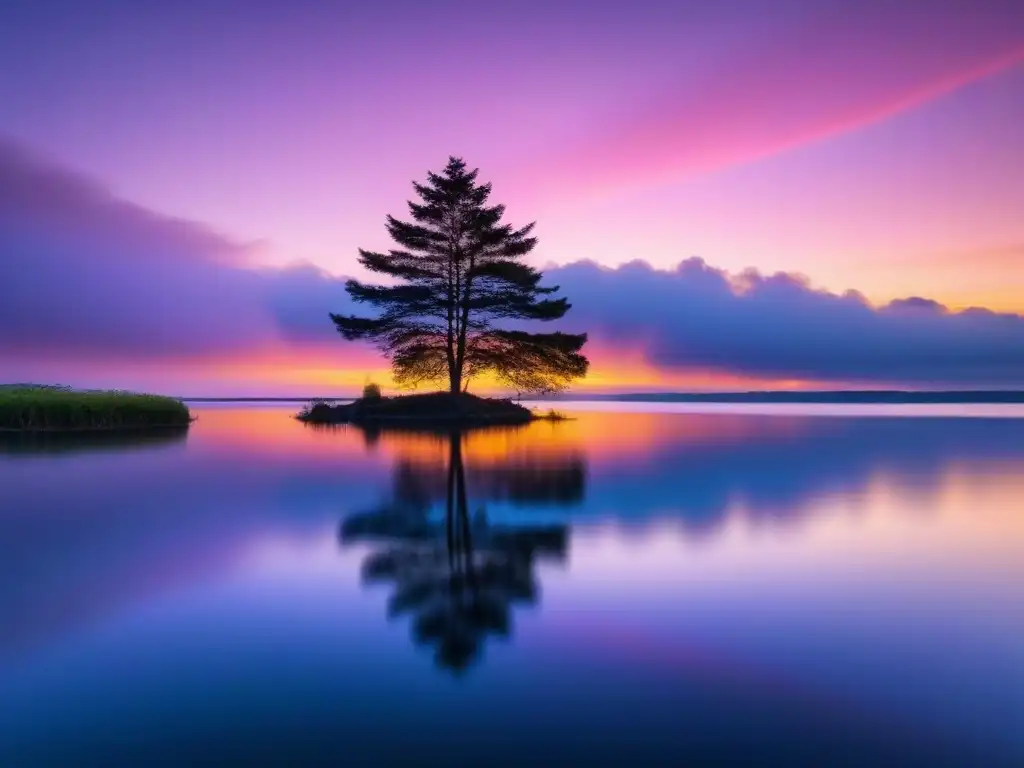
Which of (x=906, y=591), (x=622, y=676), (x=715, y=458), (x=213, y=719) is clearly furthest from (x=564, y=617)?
(x=715, y=458)

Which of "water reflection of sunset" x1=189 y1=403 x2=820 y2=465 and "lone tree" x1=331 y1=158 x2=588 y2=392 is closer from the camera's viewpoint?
"water reflection of sunset" x1=189 y1=403 x2=820 y2=465

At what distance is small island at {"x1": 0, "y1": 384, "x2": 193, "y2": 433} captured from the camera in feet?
82.5

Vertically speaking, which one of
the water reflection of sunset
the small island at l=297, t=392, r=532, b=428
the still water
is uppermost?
the small island at l=297, t=392, r=532, b=428

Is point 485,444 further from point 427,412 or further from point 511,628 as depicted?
point 511,628

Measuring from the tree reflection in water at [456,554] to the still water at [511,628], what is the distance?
43 mm

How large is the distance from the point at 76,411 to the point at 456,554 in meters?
25.8

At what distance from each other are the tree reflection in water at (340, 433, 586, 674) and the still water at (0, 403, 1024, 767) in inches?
1.7

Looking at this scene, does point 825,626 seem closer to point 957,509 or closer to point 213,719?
point 213,719

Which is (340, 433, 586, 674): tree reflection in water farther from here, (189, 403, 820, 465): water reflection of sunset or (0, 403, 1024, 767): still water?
(189, 403, 820, 465): water reflection of sunset

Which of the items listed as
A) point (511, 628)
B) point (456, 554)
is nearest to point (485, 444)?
point (456, 554)

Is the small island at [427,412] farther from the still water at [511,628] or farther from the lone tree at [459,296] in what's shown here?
the still water at [511,628]

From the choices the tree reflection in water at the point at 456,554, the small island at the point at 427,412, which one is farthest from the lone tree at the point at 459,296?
the tree reflection in water at the point at 456,554

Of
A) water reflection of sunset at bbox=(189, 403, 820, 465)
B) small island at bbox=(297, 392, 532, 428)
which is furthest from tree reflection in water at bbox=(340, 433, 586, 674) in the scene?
small island at bbox=(297, 392, 532, 428)

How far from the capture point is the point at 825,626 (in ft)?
15.5
